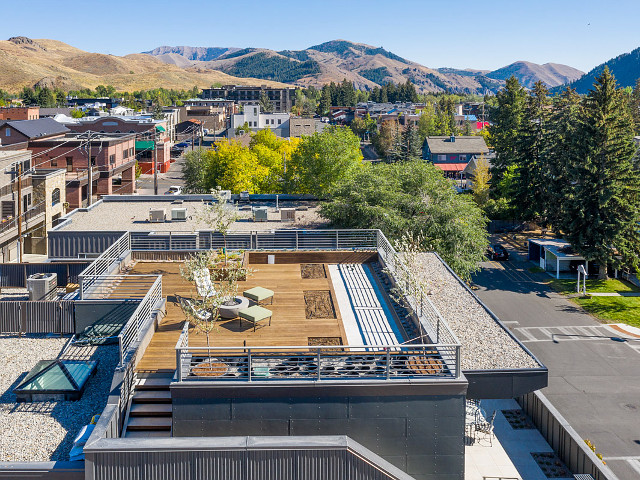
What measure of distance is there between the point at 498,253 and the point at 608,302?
11831mm

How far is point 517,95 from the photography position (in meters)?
81.4

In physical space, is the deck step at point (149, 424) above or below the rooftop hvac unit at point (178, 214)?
below

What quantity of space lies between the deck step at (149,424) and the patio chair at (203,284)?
11.4 ft

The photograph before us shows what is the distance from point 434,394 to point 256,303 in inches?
273

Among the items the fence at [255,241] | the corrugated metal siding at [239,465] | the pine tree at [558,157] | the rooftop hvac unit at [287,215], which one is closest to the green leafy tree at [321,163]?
the rooftop hvac unit at [287,215]

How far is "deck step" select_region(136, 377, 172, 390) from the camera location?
1369cm

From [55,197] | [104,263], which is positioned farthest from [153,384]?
[55,197]

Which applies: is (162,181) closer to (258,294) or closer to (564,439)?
A: (258,294)

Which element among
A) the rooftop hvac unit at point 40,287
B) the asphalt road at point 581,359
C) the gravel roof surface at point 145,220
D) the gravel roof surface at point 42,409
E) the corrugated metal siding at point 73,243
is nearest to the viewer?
the gravel roof surface at point 42,409

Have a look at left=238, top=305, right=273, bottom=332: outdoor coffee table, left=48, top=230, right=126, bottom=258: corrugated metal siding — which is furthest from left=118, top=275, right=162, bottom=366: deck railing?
left=48, top=230, right=126, bottom=258: corrugated metal siding

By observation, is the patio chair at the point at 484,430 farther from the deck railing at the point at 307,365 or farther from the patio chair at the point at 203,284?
the patio chair at the point at 203,284

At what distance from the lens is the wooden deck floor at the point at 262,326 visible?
15023mm

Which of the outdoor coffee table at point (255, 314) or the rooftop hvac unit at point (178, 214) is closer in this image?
the outdoor coffee table at point (255, 314)

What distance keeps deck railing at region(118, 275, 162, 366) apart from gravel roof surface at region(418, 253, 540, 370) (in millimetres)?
8001
